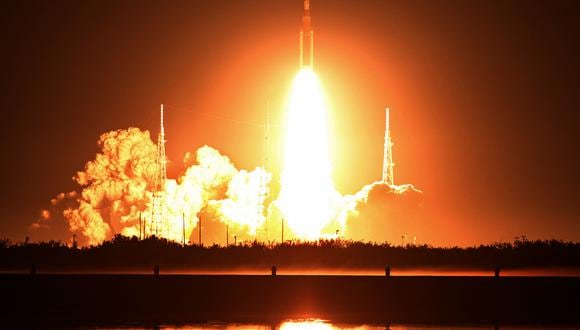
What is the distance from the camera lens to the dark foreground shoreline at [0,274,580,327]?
71500 millimetres

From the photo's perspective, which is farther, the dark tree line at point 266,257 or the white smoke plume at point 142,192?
the white smoke plume at point 142,192

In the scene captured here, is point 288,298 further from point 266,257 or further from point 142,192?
point 142,192

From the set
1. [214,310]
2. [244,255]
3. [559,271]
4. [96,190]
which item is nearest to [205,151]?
[96,190]

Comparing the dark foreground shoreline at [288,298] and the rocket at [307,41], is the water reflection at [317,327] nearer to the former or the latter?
the dark foreground shoreline at [288,298]

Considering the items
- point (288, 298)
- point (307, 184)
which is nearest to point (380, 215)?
point (307, 184)

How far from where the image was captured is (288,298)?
7344cm

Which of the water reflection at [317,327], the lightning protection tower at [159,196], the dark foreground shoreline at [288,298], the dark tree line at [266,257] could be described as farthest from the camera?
the lightning protection tower at [159,196]

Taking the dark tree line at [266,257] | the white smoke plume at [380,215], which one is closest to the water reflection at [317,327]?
the dark tree line at [266,257]

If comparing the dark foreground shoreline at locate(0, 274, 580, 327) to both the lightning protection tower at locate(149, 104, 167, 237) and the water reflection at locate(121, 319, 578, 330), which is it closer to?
the water reflection at locate(121, 319, 578, 330)

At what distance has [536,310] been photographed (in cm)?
7156

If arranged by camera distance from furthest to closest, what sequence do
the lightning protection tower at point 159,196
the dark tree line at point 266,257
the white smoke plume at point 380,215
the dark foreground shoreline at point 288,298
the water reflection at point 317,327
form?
the white smoke plume at point 380,215 < the lightning protection tower at point 159,196 < the dark tree line at point 266,257 < the dark foreground shoreline at point 288,298 < the water reflection at point 317,327

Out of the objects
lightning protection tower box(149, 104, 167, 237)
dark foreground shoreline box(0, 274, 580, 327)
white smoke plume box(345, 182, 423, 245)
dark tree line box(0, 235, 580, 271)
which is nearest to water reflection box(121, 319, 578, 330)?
dark foreground shoreline box(0, 274, 580, 327)

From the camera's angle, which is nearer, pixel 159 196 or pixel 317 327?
pixel 317 327

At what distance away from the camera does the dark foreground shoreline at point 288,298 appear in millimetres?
71500
